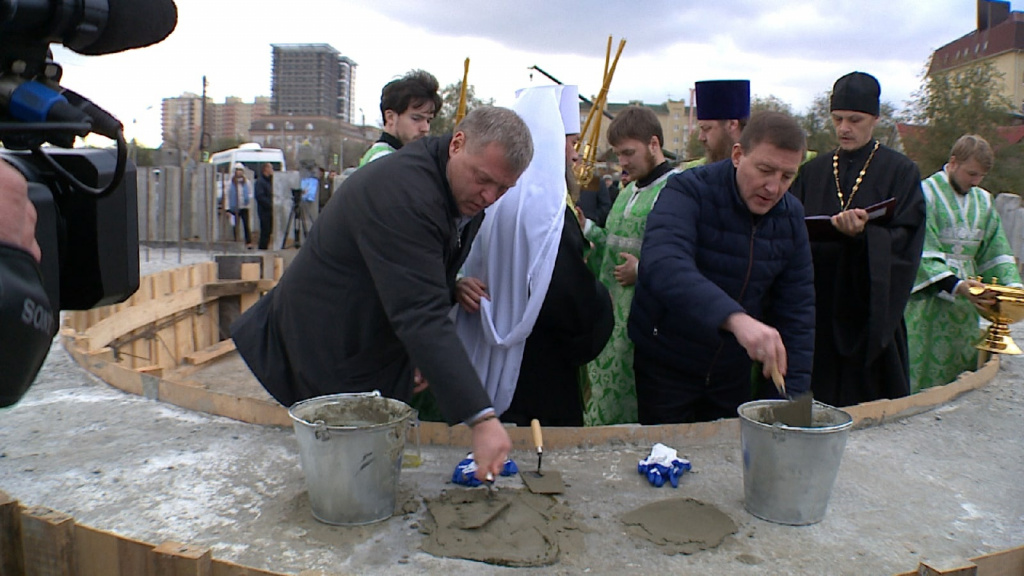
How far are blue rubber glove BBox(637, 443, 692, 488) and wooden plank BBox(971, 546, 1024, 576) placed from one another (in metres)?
0.90

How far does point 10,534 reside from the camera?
2.30 m

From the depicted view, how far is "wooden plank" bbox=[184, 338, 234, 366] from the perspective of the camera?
7.34 meters

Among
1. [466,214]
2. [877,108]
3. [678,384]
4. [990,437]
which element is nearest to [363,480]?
[466,214]

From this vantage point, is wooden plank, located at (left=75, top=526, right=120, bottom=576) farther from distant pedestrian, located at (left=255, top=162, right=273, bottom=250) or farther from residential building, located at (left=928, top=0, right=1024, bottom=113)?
residential building, located at (left=928, top=0, right=1024, bottom=113)

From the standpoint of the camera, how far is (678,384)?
345 centimetres

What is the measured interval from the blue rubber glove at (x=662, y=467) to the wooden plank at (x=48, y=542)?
1.75 m

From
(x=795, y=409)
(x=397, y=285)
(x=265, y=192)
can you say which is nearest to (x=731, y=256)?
(x=795, y=409)

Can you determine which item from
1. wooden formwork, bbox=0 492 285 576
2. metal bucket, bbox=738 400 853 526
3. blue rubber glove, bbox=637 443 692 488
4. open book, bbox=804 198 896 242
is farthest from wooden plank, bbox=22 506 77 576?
open book, bbox=804 198 896 242

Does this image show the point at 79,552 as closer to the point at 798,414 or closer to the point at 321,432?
the point at 321,432

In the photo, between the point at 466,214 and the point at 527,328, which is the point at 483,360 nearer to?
the point at 527,328

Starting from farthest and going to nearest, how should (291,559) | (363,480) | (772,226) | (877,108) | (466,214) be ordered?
1. (877,108)
2. (772,226)
3. (466,214)
4. (363,480)
5. (291,559)

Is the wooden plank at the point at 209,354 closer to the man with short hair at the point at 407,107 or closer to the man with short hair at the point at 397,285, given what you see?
the man with short hair at the point at 407,107

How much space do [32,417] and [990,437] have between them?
4028 mm

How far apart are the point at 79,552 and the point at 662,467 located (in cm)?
178
